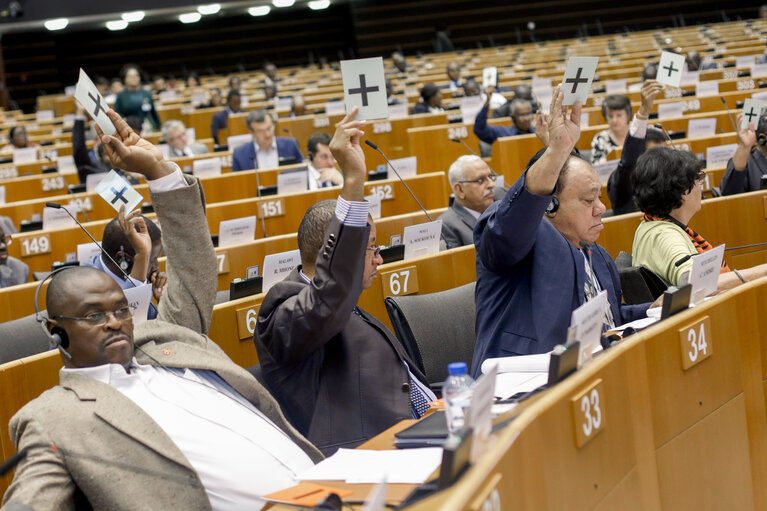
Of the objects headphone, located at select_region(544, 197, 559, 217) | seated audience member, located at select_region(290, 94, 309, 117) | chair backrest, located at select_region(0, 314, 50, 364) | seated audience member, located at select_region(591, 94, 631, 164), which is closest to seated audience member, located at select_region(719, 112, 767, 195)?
seated audience member, located at select_region(591, 94, 631, 164)

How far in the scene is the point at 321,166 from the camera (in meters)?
6.37

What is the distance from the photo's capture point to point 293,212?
5.67 m

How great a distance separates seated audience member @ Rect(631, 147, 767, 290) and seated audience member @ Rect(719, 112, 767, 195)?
1.76 metres

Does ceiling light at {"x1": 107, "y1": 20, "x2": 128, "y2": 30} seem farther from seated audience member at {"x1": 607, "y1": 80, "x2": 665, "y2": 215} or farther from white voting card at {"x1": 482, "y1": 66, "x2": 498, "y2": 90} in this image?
seated audience member at {"x1": 607, "y1": 80, "x2": 665, "y2": 215}

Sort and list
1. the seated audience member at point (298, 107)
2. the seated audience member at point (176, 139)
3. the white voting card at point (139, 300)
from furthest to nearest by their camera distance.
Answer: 1. the seated audience member at point (298, 107)
2. the seated audience member at point (176, 139)
3. the white voting card at point (139, 300)

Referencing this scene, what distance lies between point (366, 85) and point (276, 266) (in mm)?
871

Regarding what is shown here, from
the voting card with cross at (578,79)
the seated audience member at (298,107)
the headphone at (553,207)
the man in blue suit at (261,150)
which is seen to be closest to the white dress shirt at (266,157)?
the man in blue suit at (261,150)

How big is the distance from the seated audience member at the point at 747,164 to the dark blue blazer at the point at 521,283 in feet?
8.87

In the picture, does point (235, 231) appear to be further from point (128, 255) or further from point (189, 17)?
point (189, 17)

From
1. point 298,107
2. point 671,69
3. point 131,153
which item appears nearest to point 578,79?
point 131,153

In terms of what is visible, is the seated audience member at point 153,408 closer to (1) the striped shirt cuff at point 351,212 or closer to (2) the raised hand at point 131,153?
(2) the raised hand at point 131,153

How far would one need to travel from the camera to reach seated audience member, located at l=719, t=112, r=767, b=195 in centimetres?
481

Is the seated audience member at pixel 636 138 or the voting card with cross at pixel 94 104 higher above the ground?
the voting card with cross at pixel 94 104

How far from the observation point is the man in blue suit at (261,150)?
7.08 meters
